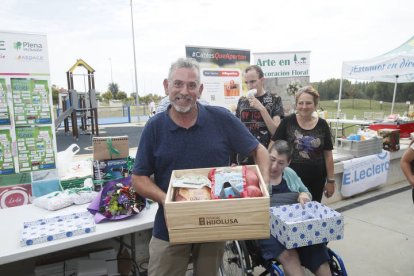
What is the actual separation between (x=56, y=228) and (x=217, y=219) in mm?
1173

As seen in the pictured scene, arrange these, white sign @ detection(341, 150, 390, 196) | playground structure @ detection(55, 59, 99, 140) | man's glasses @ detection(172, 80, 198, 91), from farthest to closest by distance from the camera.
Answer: playground structure @ detection(55, 59, 99, 140), white sign @ detection(341, 150, 390, 196), man's glasses @ detection(172, 80, 198, 91)

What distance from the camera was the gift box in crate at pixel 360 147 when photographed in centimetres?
432

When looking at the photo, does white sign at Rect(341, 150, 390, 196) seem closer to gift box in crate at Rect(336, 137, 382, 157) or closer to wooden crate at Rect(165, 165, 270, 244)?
gift box in crate at Rect(336, 137, 382, 157)

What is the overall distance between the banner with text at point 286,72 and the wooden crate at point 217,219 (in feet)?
11.5

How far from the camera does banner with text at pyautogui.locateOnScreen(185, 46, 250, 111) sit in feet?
12.9

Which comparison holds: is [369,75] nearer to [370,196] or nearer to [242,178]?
[370,196]

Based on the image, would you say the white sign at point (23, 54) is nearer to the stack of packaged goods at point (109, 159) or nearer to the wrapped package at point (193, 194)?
the stack of packaged goods at point (109, 159)

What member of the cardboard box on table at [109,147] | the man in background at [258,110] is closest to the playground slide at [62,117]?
the cardboard box on table at [109,147]

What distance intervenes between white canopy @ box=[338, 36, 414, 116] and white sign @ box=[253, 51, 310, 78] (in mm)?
3000

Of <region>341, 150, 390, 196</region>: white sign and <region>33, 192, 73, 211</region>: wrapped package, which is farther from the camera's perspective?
<region>341, 150, 390, 196</region>: white sign

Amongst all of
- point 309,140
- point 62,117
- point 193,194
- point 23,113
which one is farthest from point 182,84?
point 62,117

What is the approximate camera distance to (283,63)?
4.32 m

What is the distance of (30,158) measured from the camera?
2691mm

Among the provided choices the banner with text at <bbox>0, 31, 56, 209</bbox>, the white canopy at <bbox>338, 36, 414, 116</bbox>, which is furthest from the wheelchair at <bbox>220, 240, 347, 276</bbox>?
the white canopy at <bbox>338, 36, 414, 116</bbox>
